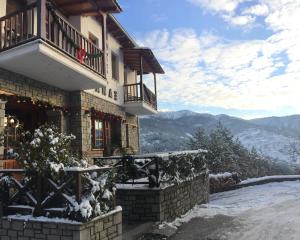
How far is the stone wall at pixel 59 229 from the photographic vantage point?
5949 mm

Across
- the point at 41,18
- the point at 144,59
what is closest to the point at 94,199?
the point at 41,18

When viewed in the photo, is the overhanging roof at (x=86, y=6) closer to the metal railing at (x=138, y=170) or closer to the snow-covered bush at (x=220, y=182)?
the metal railing at (x=138, y=170)

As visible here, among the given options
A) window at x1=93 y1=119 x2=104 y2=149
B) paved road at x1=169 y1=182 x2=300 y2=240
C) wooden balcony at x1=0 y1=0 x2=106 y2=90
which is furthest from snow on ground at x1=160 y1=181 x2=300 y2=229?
wooden balcony at x1=0 y1=0 x2=106 y2=90

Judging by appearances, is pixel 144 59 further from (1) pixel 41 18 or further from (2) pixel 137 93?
(1) pixel 41 18

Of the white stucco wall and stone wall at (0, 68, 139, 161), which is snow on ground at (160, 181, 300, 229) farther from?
the white stucco wall

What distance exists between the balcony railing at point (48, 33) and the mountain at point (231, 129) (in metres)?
50.8

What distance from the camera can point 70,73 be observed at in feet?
33.5

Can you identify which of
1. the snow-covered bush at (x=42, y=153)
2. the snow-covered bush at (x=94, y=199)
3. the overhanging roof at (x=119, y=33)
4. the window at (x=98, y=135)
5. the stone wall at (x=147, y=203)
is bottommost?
the stone wall at (x=147, y=203)

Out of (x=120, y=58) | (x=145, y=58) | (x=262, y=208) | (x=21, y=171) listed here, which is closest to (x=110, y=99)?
(x=120, y=58)

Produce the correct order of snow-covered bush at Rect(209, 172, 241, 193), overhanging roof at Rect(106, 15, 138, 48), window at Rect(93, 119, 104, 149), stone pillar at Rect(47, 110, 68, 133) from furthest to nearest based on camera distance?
1. snow-covered bush at Rect(209, 172, 241, 193)
2. overhanging roof at Rect(106, 15, 138, 48)
3. window at Rect(93, 119, 104, 149)
4. stone pillar at Rect(47, 110, 68, 133)

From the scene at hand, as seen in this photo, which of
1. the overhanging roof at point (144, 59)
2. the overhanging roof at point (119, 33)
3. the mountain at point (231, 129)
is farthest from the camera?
the mountain at point (231, 129)

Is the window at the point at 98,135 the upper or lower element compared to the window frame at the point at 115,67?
lower

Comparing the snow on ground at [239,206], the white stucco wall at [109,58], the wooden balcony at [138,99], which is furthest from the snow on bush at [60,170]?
the wooden balcony at [138,99]

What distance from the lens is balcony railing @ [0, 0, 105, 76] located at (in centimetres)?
828
